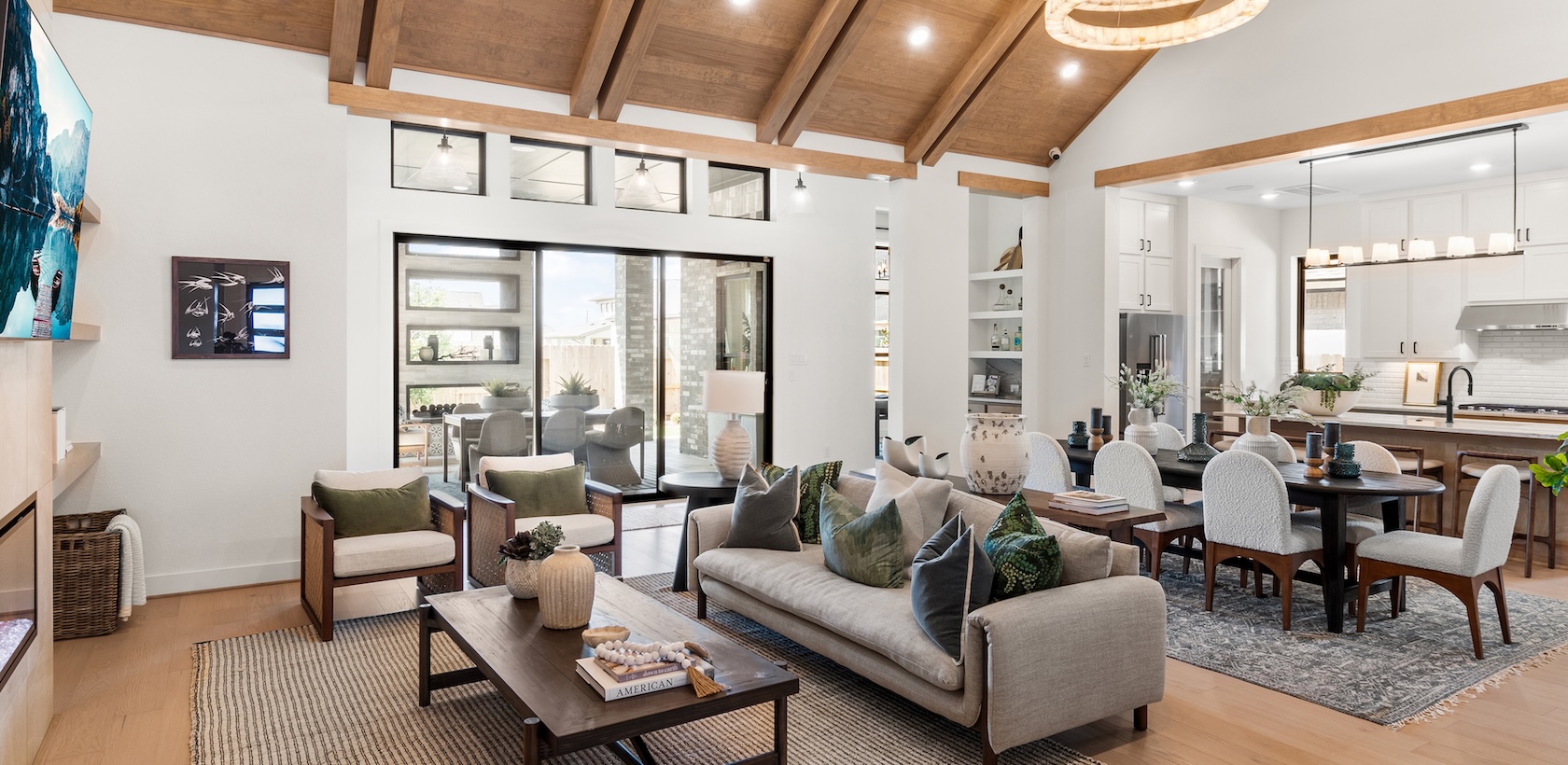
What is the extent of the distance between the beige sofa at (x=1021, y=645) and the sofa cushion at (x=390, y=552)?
1749mm

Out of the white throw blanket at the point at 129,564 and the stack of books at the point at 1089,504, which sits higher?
the stack of books at the point at 1089,504

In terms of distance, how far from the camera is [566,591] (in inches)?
116

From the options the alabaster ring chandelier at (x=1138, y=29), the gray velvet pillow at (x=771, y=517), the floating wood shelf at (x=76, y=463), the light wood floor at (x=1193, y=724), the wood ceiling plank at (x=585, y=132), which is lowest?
the light wood floor at (x=1193, y=724)

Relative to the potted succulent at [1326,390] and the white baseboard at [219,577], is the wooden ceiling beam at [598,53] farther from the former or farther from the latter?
the potted succulent at [1326,390]

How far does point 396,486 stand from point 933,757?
319cm

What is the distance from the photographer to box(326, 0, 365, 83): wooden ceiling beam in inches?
184

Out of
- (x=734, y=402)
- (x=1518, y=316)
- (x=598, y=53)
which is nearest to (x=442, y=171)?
(x=598, y=53)

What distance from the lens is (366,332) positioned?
6523 mm

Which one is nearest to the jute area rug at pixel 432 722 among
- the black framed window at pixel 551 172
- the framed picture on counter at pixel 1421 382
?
the black framed window at pixel 551 172

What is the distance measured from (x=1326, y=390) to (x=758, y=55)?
4330mm

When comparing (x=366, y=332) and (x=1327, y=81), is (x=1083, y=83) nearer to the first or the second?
(x=1327, y=81)

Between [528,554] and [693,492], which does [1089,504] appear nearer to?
[693,492]

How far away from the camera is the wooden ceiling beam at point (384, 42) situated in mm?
4762

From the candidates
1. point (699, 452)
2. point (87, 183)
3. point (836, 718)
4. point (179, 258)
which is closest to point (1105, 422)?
point (699, 452)
